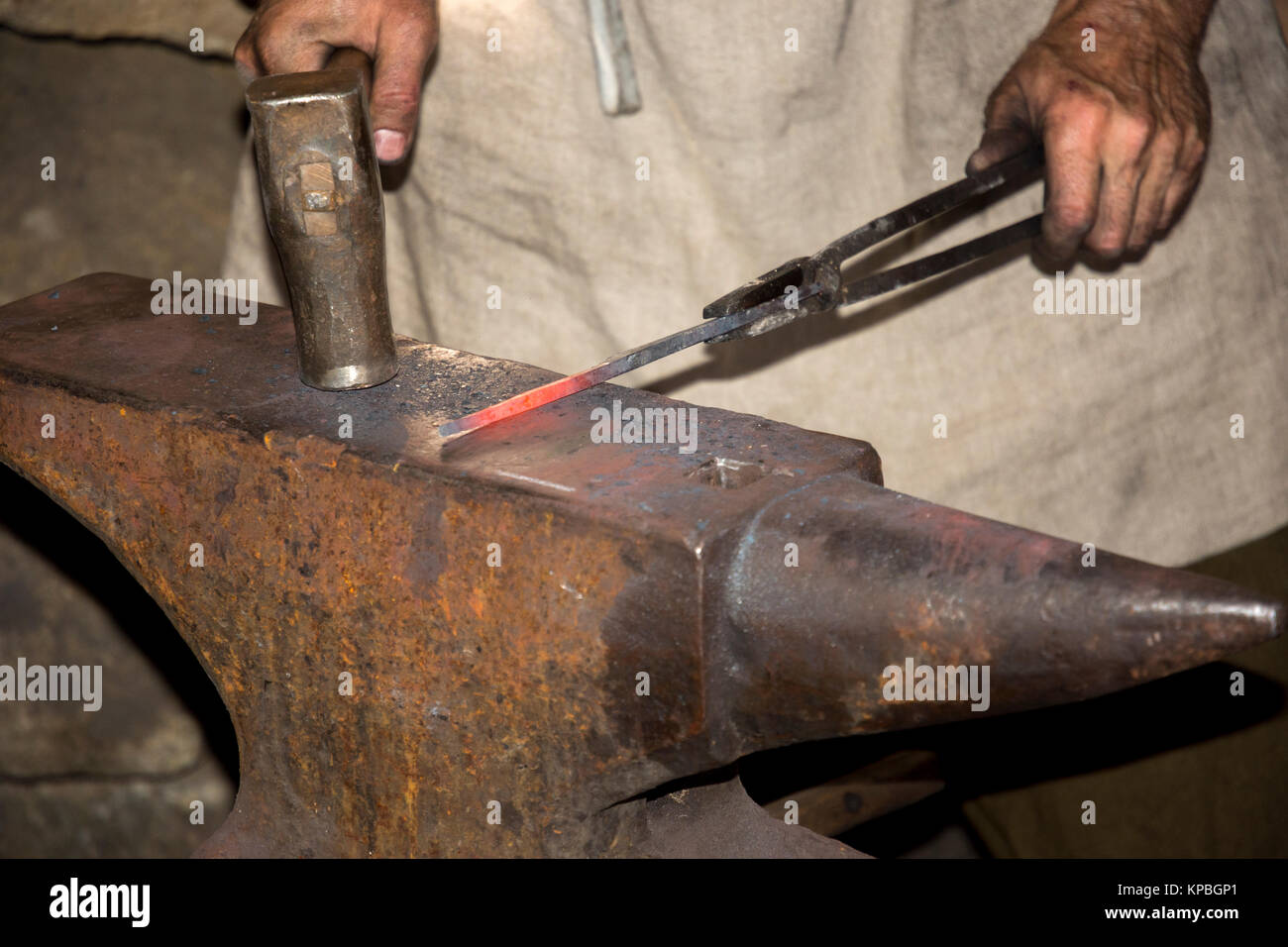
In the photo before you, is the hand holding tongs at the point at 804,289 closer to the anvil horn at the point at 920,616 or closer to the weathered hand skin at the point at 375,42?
the anvil horn at the point at 920,616

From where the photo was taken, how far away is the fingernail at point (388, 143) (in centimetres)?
141

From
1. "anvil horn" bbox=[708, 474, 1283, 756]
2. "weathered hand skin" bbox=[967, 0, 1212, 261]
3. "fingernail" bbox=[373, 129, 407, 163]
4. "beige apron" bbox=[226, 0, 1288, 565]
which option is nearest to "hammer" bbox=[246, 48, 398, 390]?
"fingernail" bbox=[373, 129, 407, 163]

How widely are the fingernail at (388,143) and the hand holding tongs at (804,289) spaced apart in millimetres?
354

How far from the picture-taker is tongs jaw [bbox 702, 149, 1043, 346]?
4.12 ft

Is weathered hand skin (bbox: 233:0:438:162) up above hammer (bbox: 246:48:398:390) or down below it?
above

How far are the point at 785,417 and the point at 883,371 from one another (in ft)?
0.46

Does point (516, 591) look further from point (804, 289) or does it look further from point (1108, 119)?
point (1108, 119)

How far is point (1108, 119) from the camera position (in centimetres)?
151

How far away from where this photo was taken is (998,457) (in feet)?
5.98

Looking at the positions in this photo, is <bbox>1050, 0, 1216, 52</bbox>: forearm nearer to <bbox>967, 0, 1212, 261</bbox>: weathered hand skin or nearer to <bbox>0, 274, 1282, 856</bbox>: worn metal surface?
<bbox>967, 0, 1212, 261</bbox>: weathered hand skin

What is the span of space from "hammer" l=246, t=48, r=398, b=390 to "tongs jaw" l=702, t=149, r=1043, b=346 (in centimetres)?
30

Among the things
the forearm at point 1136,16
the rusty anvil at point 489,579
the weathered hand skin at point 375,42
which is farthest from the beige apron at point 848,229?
the rusty anvil at point 489,579

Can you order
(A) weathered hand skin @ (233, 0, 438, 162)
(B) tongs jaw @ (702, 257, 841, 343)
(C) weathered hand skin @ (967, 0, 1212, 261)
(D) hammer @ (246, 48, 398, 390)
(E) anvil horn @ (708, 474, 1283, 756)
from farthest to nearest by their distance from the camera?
(C) weathered hand skin @ (967, 0, 1212, 261)
(A) weathered hand skin @ (233, 0, 438, 162)
(B) tongs jaw @ (702, 257, 841, 343)
(D) hammer @ (246, 48, 398, 390)
(E) anvil horn @ (708, 474, 1283, 756)

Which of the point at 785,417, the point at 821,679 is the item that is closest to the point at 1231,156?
the point at 785,417
